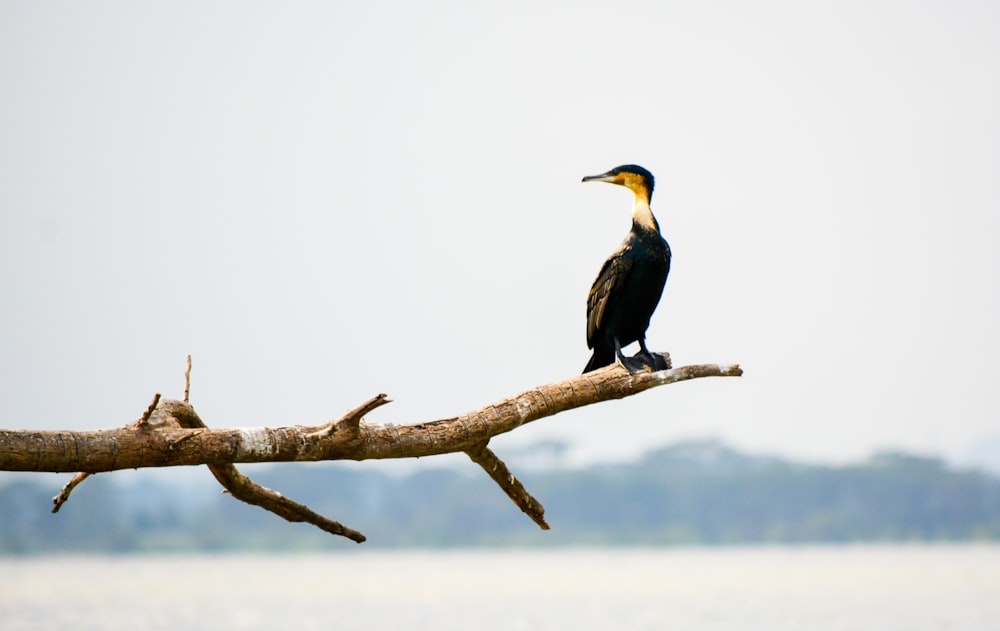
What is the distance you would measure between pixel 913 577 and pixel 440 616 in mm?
12464

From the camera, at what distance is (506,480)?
17.0 feet

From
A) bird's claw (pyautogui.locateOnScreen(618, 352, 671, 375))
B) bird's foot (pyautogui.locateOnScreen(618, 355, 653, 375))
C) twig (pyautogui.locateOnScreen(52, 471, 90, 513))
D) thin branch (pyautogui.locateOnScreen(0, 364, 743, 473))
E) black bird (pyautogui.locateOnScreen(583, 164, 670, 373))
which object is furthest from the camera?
black bird (pyautogui.locateOnScreen(583, 164, 670, 373))

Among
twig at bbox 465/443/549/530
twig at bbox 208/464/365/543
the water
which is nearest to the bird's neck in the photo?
twig at bbox 465/443/549/530

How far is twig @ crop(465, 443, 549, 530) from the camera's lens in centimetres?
500

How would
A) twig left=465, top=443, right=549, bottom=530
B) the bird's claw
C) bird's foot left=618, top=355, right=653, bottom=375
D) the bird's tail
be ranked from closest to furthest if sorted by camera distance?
twig left=465, top=443, right=549, bottom=530, bird's foot left=618, top=355, right=653, bottom=375, the bird's claw, the bird's tail

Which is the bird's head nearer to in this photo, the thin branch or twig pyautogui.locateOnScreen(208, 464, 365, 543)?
the thin branch

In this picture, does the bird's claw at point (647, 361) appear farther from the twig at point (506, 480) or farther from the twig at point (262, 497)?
the twig at point (262, 497)

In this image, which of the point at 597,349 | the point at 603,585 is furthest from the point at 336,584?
the point at 597,349

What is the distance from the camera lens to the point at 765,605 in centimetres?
2530

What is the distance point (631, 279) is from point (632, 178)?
1.63 ft

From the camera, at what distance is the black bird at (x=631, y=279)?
621 centimetres

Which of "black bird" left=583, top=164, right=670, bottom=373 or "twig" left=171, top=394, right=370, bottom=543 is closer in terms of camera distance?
"twig" left=171, top=394, right=370, bottom=543

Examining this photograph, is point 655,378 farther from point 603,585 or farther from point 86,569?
point 86,569

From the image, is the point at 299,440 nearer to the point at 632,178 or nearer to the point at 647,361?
the point at 647,361
